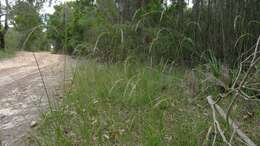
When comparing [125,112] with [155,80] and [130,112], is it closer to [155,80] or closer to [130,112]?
[130,112]

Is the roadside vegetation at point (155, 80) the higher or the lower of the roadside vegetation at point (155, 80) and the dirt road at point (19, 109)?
the higher

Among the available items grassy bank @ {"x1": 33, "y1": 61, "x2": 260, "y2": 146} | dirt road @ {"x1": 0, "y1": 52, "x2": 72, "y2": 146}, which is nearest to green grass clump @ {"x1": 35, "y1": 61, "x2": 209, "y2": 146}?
grassy bank @ {"x1": 33, "y1": 61, "x2": 260, "y2": 146}

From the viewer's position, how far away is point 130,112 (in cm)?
194

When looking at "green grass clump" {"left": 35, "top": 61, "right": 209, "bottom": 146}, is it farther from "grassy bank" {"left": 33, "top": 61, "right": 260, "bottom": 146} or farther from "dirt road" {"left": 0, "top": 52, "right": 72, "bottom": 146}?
"dirt road" {"left": 0, "top": 52, "right": 72, "bottom": 146}

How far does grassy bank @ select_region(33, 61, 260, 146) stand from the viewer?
1.54m

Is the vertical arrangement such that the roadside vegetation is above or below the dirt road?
above

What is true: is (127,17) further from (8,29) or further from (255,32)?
(8,29)

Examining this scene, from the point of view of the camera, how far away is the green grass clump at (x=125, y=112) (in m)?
1.54

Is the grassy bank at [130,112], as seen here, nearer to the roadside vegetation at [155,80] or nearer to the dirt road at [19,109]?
the roadside vegetation at [155,80]

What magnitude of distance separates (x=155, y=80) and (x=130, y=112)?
0.38 m

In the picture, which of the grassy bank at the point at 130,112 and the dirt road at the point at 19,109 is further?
the dirt road at the point at 19,109

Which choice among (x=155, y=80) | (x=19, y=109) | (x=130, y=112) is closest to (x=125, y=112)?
(x=130, y=112)

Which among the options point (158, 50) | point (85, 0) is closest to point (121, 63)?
point (158, 50)

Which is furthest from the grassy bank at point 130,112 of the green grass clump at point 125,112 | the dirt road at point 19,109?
the dirt road at point 19,109
